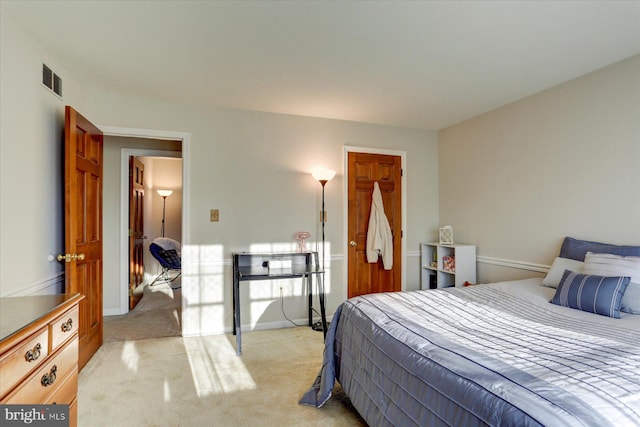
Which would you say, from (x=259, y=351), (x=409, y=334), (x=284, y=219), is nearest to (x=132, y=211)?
(x=284, y=219)

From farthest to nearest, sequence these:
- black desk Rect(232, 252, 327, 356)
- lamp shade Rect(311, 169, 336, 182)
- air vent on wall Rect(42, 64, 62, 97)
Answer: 1. lamp shade Rect(311, 169, 336, 182)
2. black desk Rect(232, 252, 327, 356)
3. air vent on wall Rect(42, 64, 62, 97)

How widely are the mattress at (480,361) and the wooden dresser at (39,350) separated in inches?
52.3

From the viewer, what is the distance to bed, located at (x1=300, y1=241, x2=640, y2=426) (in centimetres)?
99

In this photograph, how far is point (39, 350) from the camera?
1.18 m

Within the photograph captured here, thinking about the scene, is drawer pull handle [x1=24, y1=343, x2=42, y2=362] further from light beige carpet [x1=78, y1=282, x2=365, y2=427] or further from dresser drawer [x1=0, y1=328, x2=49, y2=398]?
light beige carpet [x1=78, y1=282, x2=365, y2=427]

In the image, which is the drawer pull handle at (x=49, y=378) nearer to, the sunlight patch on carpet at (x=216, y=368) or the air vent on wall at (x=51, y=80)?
the sunlight patch on carpet at (x=216, y=368)

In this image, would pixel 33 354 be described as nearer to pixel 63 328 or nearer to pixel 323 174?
pixel 63 328

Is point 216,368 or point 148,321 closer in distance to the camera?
point 216,368

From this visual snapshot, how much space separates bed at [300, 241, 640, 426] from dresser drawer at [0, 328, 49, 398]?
55.0 inches

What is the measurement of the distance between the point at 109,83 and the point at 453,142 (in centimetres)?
380

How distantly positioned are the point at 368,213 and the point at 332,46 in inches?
86.6

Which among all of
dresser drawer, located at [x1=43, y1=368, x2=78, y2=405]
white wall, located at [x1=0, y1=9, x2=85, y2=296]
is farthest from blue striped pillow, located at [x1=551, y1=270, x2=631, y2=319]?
white wall, located at [x1=0, y1=9, x2=85, y2=296]

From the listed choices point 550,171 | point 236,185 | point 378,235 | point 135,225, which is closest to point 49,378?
point 236,185

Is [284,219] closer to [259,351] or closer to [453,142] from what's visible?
[259,351]
